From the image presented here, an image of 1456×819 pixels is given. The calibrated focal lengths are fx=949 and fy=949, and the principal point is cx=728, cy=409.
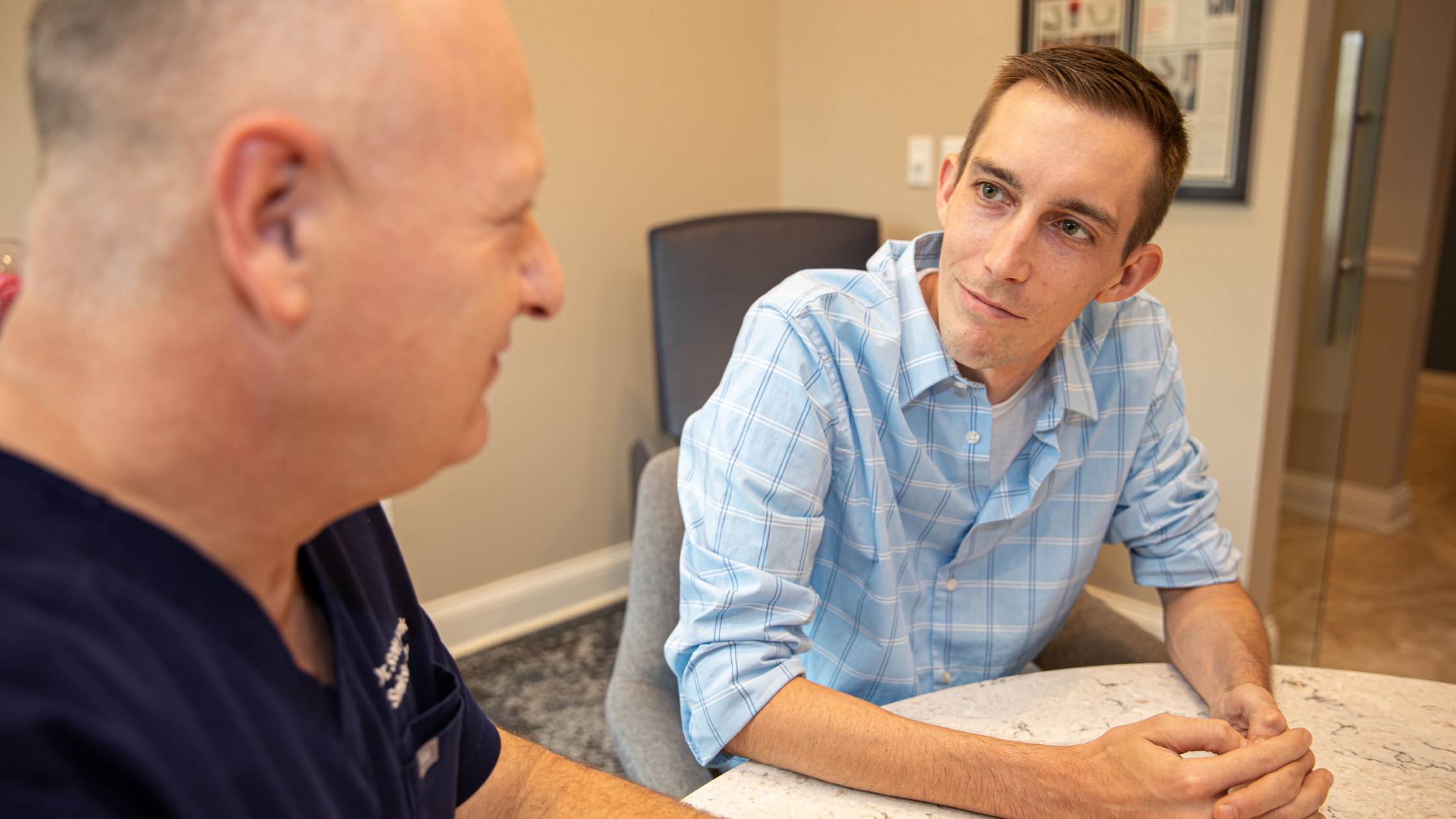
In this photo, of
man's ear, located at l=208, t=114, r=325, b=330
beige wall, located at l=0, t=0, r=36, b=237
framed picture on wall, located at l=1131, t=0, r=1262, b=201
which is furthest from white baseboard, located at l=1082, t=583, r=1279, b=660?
beige wall, located at l=0, t=0, r=36, b=237

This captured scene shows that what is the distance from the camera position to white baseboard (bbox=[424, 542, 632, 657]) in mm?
2654

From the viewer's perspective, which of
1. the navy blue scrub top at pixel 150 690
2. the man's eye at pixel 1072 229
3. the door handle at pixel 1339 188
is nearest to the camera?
the navy blue scrub top at pixel 150 690

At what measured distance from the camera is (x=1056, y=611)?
4.27ft

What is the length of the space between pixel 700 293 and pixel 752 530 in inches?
60.8

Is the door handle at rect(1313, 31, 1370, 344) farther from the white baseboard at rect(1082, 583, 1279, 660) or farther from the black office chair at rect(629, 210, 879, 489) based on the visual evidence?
the black office chair at rect(629, 210, 879, 489)

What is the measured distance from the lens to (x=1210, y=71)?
2.13 meters

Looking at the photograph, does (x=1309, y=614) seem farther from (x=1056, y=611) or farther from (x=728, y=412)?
(x=728, y=412)

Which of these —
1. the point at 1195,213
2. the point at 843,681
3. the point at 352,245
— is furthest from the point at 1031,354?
the point at 1195,213

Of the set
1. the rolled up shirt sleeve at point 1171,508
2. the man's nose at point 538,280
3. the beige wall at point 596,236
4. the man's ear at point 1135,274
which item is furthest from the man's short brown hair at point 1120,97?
the beige wall at point 596,236

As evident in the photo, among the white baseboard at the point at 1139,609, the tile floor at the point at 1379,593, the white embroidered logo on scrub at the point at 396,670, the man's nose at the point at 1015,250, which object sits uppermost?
the man's nose at the point at 1015,250

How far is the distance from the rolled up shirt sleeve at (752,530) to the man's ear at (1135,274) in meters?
0.41

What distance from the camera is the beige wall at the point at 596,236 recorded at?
2.59m

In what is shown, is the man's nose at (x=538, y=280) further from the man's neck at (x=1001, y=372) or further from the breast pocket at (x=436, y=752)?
the man's neck at (x=1001, y=372)

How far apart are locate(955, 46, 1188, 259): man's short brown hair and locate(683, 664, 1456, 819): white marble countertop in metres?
0.54
